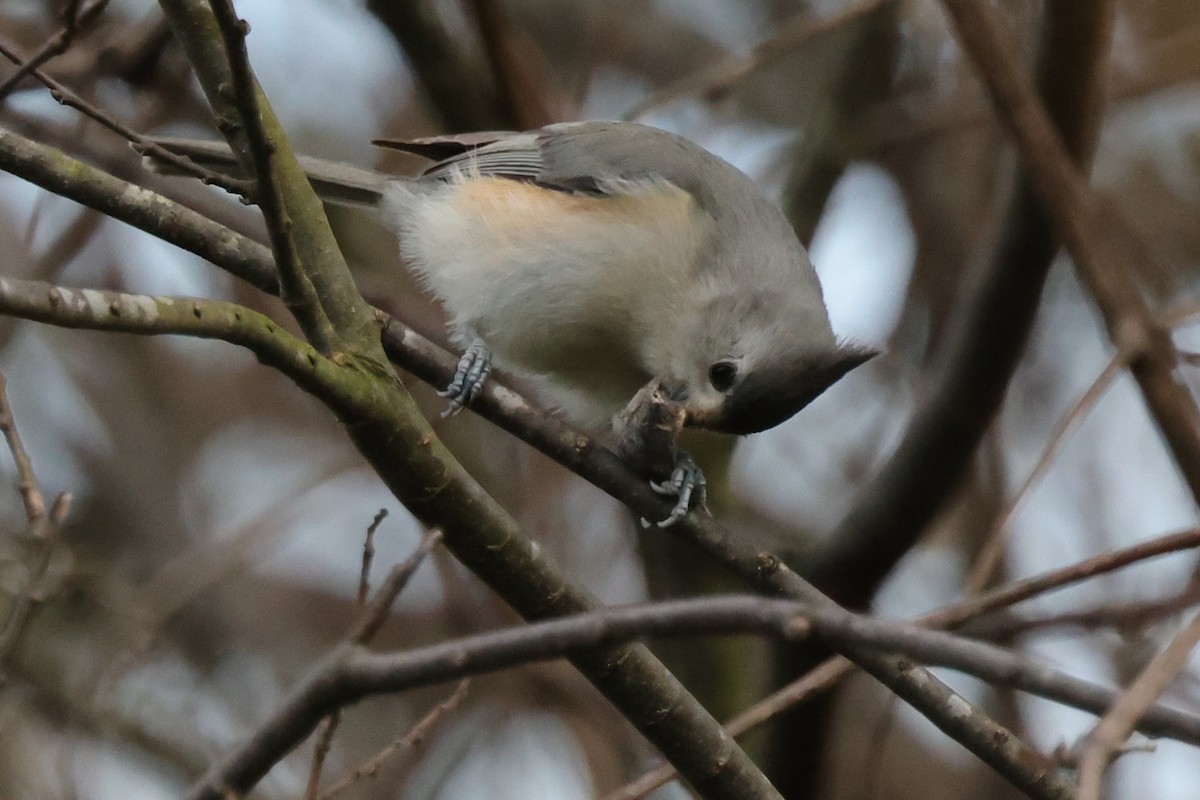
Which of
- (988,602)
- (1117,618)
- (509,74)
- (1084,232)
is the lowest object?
(988,602)

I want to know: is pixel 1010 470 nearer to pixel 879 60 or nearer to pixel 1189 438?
pixel 879 60

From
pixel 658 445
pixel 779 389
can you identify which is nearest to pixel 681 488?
pixel 658 445

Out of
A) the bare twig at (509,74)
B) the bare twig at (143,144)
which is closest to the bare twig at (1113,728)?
the bare twig at (143,144)

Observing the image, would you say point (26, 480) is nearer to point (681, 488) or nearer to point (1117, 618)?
point (681, 488)

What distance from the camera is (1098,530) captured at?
5449 millimetres

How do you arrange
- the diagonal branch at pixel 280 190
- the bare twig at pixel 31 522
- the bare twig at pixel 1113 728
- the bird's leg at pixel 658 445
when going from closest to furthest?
1. the bare twig at pixel 1113 728
2. the diagonal branch at pixel 280 190
3. the bare twig at pixel 31 522
4. the bird's leg at pixel 658 445

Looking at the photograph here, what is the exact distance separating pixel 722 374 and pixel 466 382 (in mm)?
699

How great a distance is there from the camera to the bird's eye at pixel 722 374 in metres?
3.40


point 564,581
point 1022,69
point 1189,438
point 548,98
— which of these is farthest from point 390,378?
point 548,98

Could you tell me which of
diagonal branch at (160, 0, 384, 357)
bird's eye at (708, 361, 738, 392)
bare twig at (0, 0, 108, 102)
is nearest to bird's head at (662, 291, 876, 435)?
bird's eye at (708, 361, 738, 392)

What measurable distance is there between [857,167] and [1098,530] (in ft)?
6.57

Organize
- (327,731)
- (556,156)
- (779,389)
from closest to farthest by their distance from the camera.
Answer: (327,731) → (779,389) → (556,156)

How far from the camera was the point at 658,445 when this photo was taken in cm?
306

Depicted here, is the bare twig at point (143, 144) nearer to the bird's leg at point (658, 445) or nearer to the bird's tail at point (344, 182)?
the bird's leg at point (658, 445)
